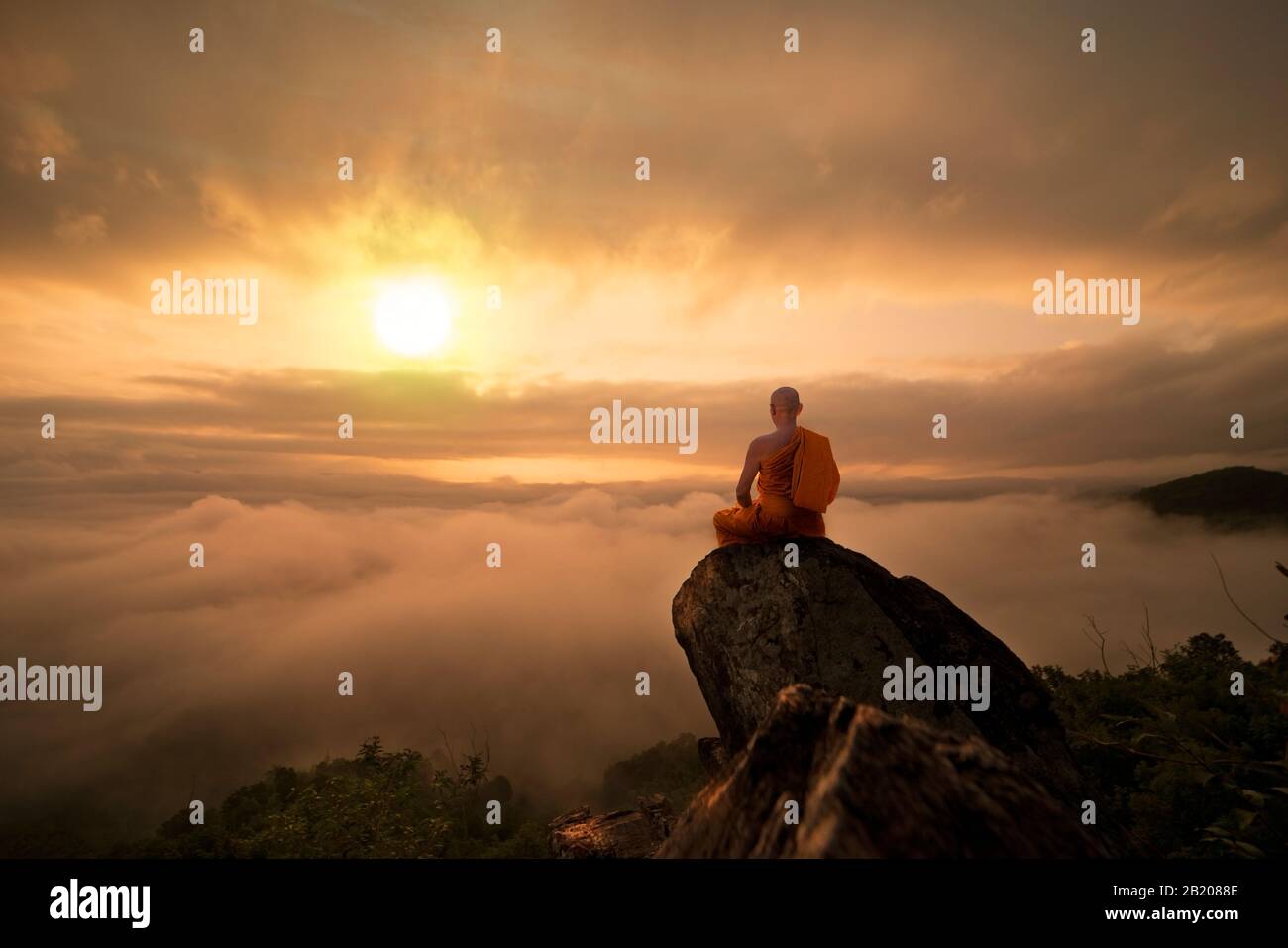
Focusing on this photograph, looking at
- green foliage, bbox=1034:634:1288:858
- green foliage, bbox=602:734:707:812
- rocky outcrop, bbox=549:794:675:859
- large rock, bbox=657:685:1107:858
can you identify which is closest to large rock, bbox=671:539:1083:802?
green foliage, bbox=1034:634:1288:858

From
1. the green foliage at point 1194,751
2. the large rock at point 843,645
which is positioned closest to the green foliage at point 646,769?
the green foliage at point 1194,751

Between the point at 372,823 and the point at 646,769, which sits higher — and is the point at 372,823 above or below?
above

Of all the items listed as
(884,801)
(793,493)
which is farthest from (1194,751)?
(884,801)

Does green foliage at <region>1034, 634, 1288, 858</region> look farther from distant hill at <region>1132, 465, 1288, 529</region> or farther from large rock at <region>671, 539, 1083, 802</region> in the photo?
distant hill at <region>1132, 465, 1288, 529</region>

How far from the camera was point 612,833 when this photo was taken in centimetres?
1032

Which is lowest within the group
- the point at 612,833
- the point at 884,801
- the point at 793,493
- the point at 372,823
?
the point at 372,823

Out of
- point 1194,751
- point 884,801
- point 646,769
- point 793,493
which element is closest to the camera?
point 884,801

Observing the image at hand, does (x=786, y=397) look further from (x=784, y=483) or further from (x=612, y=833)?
(x=612, y=833)

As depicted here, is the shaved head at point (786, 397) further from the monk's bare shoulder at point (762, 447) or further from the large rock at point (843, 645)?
the large rock at point (843, 645)

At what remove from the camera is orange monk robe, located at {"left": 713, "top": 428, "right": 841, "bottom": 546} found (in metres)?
9.95

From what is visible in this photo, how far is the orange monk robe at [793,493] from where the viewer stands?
9953mm

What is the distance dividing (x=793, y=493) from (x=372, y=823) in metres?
14.6

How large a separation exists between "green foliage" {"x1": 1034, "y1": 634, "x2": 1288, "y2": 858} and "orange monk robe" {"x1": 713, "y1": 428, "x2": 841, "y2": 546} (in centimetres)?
463

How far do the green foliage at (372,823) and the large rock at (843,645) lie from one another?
320 inches
